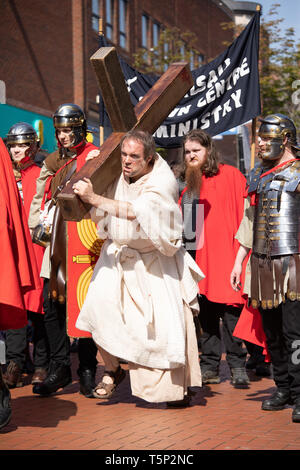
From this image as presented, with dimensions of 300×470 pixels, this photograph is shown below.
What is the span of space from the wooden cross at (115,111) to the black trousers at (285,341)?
1586 mm

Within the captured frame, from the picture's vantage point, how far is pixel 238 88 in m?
9.74

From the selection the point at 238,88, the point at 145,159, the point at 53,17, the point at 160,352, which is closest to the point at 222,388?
the point at 160,352

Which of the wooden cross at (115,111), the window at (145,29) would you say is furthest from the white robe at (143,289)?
the window at (145,29)

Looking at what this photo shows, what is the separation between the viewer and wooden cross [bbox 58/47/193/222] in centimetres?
521

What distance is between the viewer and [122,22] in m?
30.3

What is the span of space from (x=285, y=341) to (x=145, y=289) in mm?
1138

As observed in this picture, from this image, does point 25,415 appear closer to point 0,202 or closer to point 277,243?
point 0,202

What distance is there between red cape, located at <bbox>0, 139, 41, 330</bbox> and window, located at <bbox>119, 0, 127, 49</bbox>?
25.8 m

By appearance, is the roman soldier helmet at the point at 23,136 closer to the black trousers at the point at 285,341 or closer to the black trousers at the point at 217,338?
the black trousers at the point at 217,338

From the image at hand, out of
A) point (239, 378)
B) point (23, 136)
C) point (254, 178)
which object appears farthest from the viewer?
point (23, 136)

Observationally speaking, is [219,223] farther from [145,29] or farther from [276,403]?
[145,29]

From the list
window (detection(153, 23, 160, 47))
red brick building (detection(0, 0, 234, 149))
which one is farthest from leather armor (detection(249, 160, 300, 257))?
window (detection(153, 23, 160, 47))

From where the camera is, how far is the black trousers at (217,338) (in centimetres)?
727

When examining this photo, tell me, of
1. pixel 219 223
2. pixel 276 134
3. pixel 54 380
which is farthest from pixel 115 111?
pixel 54 380
